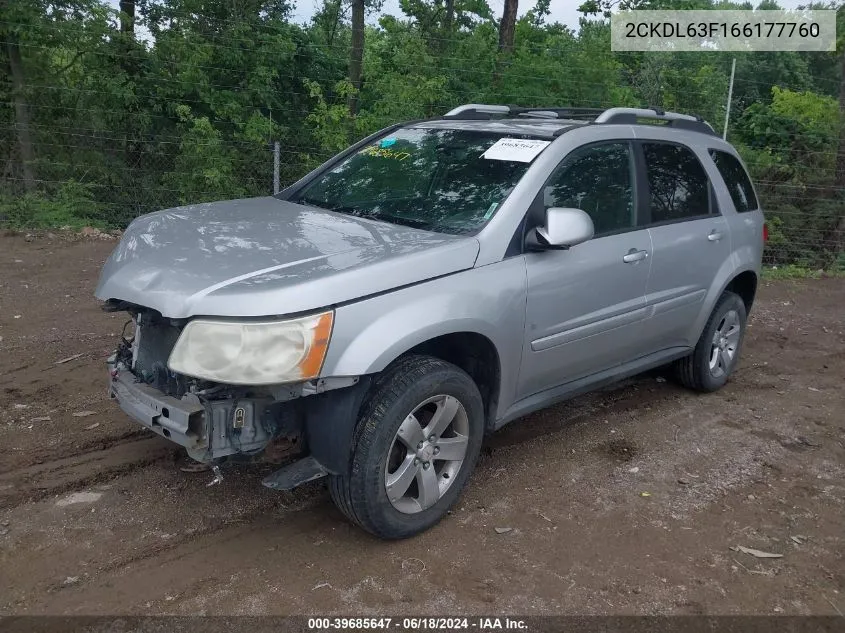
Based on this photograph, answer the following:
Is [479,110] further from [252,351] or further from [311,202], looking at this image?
[252,351]

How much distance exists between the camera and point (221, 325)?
2984 mm

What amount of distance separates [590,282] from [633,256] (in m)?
0.44

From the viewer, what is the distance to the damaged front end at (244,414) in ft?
10.0

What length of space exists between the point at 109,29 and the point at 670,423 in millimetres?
11966

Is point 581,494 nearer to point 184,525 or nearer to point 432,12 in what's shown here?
point 184,525

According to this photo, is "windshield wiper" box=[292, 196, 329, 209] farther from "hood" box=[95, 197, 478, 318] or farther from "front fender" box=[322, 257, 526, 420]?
"front fender" box=[322, 257, 526, 420]

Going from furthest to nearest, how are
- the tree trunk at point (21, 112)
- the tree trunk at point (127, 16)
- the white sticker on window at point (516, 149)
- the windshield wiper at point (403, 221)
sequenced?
the tree trunk at point (127, 16), the tree trunk at point (21, 112), the white sticker on window at point (516, 149), the windshield wiper at point (403, 221)

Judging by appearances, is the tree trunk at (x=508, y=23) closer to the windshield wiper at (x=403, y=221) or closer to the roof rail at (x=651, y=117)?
the roof rail at (x=651, y=117)

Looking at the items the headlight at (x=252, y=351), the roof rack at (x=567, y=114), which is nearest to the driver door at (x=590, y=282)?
the roof rack at (x=567, y=114)

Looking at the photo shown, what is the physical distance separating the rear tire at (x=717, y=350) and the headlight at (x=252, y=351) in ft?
11.1

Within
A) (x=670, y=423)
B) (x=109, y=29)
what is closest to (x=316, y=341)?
(x=670, y=423)

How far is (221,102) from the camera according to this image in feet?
45.5

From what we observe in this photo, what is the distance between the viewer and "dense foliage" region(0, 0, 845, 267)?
12125 mm

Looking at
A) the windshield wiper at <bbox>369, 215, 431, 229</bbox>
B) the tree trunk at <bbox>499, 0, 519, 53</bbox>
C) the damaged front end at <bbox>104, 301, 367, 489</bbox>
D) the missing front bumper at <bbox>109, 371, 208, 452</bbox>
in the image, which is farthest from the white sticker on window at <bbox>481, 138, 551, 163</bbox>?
the tree trunk at <bbox>499, 0, 519, 53</bbox>
